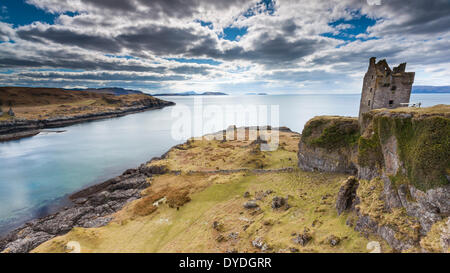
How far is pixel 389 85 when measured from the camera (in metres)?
26.8

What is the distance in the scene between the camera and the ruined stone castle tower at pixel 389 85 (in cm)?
2630

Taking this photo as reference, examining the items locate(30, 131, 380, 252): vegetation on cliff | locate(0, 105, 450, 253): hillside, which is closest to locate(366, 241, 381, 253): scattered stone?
locate(0, 105, 450, 253): hillside

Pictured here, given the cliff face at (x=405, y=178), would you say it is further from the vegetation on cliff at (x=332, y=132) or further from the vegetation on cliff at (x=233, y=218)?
the vegetation on cliff at (x=332, y=132)

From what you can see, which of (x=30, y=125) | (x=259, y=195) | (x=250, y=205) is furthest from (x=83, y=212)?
(x=30, y=125)

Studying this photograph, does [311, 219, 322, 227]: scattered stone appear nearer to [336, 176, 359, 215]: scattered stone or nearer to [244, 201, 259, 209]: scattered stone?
[336, 176, 359, 215]: scattered stone

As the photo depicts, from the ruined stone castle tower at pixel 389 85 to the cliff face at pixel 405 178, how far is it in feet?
35.6

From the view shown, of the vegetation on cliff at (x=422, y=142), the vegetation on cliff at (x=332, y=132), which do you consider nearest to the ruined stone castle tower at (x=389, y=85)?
the vegetation on cliff at (x=332, y=132)

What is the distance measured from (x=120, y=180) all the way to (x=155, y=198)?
16.0m

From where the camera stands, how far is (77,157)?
62.7 metres

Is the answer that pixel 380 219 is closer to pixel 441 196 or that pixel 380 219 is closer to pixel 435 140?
pixel 441 196

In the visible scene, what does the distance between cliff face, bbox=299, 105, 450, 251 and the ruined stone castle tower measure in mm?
10852

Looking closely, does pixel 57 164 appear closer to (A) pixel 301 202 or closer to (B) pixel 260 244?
(B) pixel 260 244

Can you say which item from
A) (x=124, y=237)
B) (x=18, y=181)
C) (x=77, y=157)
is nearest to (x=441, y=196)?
(x=124, y=237)

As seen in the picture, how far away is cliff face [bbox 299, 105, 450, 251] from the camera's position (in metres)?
11.8
